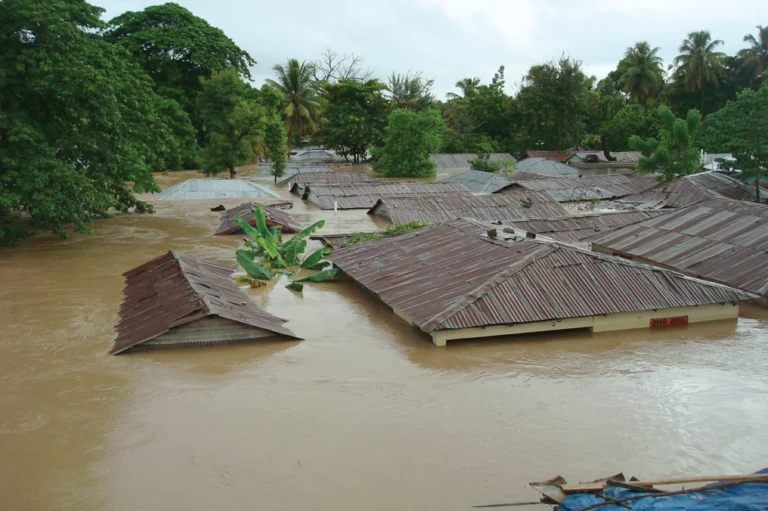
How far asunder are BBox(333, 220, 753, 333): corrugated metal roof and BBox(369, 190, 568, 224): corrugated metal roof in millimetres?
10677

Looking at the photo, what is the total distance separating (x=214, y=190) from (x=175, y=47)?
48.6ft

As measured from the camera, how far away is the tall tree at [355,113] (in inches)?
1957

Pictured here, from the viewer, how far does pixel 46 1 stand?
1995 cm

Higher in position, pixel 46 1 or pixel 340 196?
pixel 46 1

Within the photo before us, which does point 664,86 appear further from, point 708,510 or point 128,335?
point 708,510

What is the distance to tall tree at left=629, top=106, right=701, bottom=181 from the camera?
3341cm

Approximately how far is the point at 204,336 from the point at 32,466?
461 centimetres

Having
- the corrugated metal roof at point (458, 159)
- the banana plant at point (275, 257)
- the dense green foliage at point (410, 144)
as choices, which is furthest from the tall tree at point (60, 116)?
the corrugated metal roof at point (458, 159)

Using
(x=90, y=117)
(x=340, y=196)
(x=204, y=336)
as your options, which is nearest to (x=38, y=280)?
(x=90, y=117)

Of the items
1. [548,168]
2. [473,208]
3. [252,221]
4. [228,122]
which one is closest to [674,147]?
[548,168]

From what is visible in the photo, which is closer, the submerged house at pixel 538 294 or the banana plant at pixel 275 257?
the submerged house at pixel 538 294

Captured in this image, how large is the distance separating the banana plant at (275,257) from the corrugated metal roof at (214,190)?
14.1 meters

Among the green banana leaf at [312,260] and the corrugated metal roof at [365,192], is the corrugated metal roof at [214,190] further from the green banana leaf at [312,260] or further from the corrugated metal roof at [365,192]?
the green banana leaf at [312,260]

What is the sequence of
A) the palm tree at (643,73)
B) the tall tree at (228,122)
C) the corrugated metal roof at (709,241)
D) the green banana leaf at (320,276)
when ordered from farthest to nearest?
the palm tree at (643,73) → the tall tree at (228,122) → the green banana leaf at (320,276) → the corrugated metal roof at (709,241)
